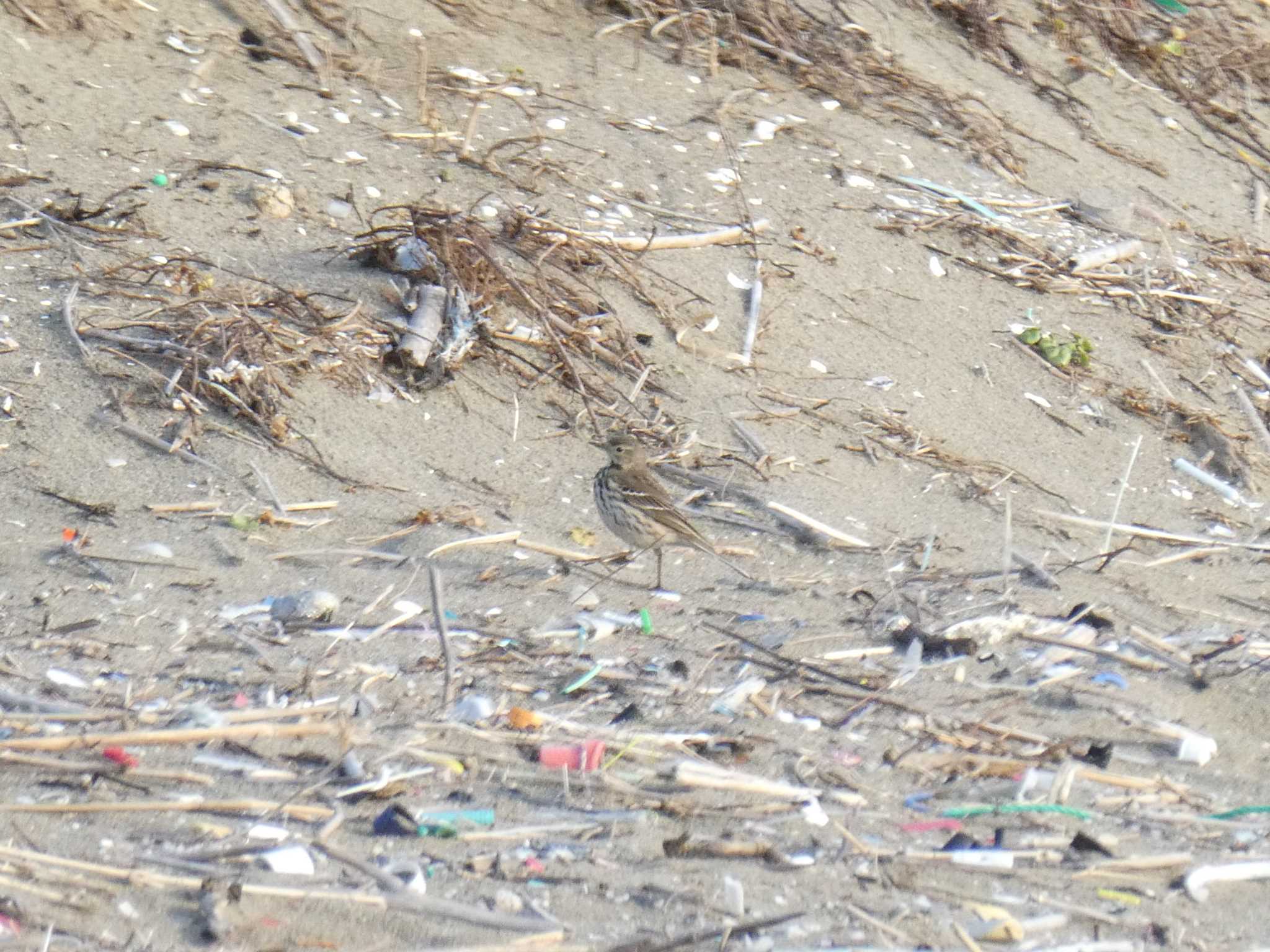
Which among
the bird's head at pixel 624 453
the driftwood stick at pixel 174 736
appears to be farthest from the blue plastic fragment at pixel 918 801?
the bird's head at pixel 624 453

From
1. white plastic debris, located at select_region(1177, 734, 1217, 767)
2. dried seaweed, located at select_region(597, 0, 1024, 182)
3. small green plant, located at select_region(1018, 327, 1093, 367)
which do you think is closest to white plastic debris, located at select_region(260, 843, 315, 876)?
white plastic debris, located at select_region(1177, 734, 1217, 767)

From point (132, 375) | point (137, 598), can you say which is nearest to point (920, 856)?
point (137, 598)

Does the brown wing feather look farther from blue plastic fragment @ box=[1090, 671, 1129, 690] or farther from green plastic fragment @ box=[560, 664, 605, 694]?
blue plastic fragment @ box=[1090, 671, 1129, 690]

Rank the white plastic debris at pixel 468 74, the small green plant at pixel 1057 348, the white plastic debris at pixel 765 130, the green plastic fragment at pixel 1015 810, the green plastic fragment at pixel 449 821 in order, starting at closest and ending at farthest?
the green plastic fragment at pixel 449 821, the green plastic fragment at pixel 1015 810, the small green plant at pixel 1057 348, the white plastic debris at pixel 468 74, the white plastic debris at pixel 765 130

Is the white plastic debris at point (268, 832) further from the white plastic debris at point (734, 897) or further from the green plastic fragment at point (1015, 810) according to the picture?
the green plastic fragment at point (1015, 810)

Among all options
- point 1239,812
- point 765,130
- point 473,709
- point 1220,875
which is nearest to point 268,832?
point 473,709

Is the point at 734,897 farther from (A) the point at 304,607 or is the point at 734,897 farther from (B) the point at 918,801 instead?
(A) the point at 304,607
